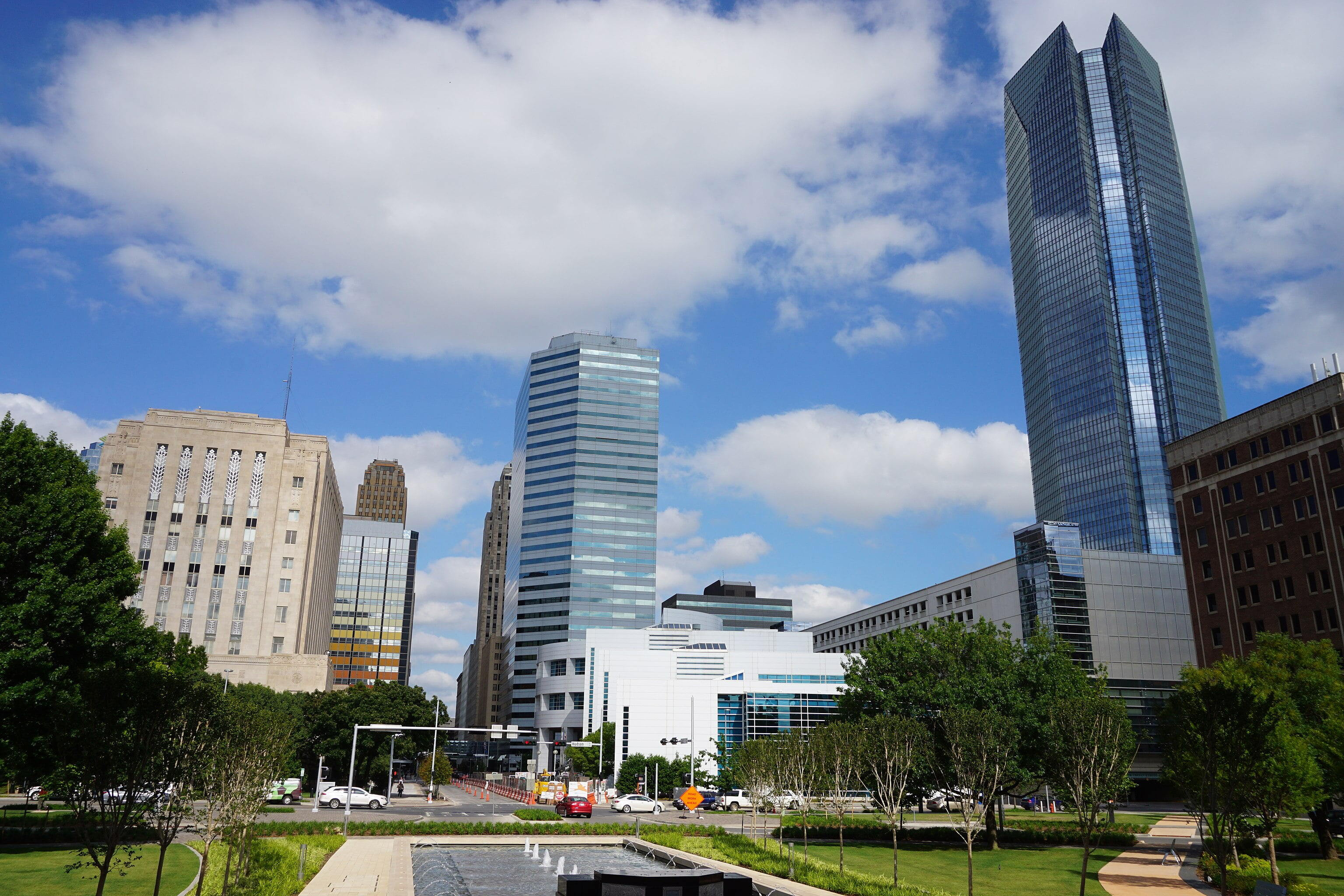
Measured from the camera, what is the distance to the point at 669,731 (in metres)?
114

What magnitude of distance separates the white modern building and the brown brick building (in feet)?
134

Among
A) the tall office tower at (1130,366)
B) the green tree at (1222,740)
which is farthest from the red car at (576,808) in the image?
the tall office tower at (1130,366)

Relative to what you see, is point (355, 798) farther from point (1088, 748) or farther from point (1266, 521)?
point (1266, 521)

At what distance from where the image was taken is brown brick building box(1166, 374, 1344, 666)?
7219 centimetres

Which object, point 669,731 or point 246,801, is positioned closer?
point 246,801

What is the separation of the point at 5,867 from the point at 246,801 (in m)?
15.0

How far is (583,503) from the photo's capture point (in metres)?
186

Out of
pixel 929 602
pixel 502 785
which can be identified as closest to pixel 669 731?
pixel 502 785

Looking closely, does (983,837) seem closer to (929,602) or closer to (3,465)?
(3,465)

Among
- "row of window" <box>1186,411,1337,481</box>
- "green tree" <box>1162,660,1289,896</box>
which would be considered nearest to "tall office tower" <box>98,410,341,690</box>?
"row of window" <box>1186,411,1337,481</box>

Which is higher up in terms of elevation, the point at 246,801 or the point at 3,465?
the point at 3,465

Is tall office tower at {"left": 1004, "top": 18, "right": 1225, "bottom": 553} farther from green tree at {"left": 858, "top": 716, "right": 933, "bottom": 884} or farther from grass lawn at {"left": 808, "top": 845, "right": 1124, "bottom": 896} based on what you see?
green tree at {"left": 858, "top": 716, "right": 933, "bottom": 884}

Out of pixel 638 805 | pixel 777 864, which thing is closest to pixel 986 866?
pixel 777 864

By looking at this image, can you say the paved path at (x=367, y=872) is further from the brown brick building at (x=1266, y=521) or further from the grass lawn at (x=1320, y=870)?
the brown brick building at (x=1266, y=521)
